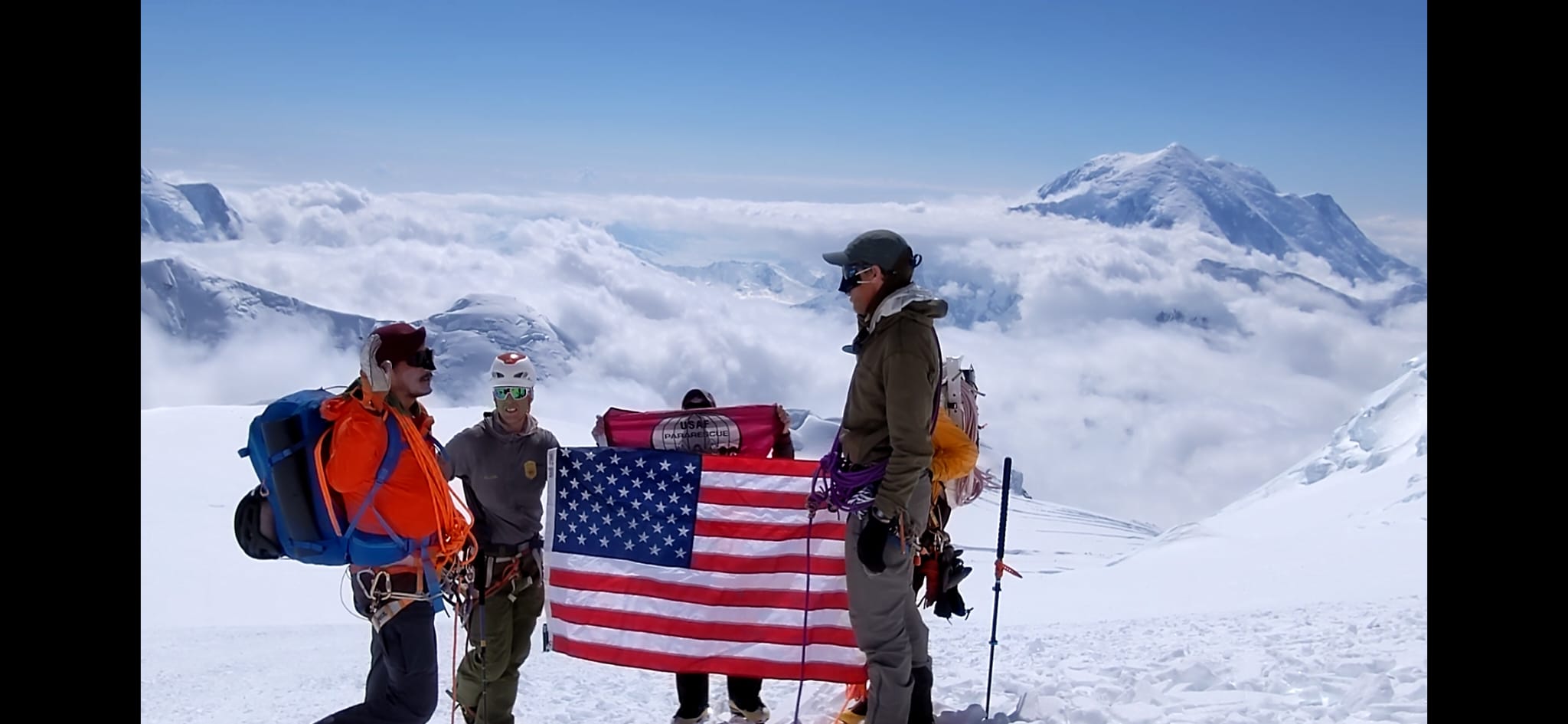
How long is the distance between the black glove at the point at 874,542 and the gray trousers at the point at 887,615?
0.07 meters

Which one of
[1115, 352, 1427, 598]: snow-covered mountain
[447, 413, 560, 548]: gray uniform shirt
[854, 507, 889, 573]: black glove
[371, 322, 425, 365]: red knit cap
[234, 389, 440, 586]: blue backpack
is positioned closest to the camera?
[234, 389, 440, 586]: blue backpack

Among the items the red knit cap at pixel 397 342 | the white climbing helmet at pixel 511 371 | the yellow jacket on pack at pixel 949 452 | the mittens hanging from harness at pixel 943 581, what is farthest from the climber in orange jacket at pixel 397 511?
the mittens hanging from harness at pixel 943 581

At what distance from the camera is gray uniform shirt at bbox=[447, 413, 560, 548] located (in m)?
6.43

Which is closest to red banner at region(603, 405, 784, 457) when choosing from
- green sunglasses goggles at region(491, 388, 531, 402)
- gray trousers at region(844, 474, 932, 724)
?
green sunglasses goggles at region(491, 388, 531, 402)

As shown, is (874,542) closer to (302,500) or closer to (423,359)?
(423,359)

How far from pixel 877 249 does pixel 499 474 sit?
255 cm

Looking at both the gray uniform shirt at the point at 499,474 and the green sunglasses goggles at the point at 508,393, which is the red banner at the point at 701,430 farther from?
the green sunglasses goggles at the point at 508,393

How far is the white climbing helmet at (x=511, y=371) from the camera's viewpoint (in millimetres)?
6297

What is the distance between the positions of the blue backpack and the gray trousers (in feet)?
7.58

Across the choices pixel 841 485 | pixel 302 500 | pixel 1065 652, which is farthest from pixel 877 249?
pixel 1065 652

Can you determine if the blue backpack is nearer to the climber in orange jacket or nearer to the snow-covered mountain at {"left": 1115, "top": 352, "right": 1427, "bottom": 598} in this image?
the climber in orange jacket
